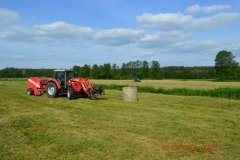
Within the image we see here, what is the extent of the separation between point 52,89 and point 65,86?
901 mm

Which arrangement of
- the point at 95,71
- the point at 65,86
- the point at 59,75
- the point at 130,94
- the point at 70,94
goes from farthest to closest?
1. the point at 95,71
2. the point at 59,75
3. the point at 65,86
4. the point at 70,94
5. the point at 130,94

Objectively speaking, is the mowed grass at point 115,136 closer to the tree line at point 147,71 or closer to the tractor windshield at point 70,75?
the tractor windshield at point 70,75

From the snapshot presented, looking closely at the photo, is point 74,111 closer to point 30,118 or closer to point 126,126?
point 30,118

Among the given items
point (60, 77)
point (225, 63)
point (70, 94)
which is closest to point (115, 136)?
point (70, 94)

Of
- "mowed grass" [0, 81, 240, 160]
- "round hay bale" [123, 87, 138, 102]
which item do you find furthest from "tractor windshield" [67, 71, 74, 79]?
"mowed grass" [0, 81, 240, 160]

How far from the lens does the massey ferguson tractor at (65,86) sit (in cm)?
1634

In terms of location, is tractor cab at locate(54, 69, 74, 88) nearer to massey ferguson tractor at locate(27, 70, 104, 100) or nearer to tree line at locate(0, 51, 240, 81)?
massey ferguson tractor at locate(27, 70, 104, 100)

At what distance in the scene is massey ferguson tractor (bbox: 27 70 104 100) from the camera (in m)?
16.3

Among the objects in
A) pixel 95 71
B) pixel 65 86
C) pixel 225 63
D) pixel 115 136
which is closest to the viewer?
pixel 115 136

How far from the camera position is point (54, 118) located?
1014 cm

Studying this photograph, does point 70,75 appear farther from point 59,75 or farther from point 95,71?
point 95,71

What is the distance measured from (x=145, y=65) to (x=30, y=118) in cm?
9387

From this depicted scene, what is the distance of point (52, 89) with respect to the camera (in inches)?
694

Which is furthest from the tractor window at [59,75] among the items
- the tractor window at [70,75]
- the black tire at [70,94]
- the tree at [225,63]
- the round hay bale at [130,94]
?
the tree at [225,63]
